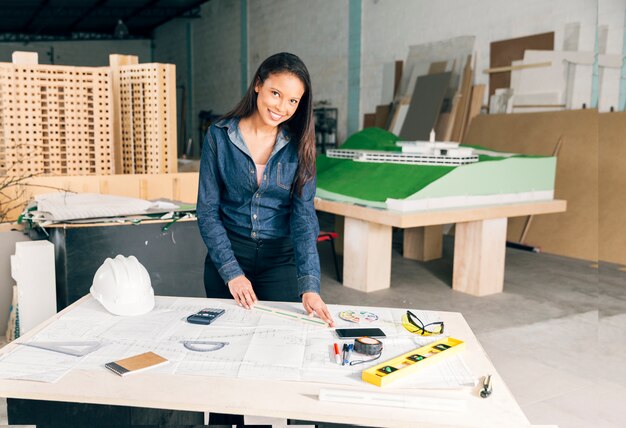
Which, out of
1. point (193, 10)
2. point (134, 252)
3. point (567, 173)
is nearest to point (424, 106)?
point (567, 173)

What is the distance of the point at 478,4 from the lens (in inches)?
270

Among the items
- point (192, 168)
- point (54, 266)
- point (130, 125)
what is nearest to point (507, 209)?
point (192, 168)

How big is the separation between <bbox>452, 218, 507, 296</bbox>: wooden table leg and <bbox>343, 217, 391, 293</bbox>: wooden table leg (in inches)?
21.6

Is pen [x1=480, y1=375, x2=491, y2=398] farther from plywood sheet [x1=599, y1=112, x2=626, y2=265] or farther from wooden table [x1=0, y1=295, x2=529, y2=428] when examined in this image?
plywood sheet [x1=599, y1=112, x2=626, y2=265]

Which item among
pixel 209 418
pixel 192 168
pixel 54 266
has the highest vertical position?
pixel 192 168

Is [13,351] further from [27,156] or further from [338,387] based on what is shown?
[27,156]

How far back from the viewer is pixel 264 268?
2055 mm

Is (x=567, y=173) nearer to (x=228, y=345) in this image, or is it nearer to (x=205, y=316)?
(x=205, y=316)

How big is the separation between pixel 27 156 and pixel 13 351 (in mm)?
2311

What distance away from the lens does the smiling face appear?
1761mm

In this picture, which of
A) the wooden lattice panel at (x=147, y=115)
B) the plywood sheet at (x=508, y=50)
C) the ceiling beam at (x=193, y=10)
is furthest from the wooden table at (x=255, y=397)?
the ceiling beam at (x=193, y=10)

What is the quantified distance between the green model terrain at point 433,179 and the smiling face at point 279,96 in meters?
2.47

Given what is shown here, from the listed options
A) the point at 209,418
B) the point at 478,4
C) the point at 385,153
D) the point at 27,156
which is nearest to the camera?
the point at 209,418

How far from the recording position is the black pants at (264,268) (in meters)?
2.03
